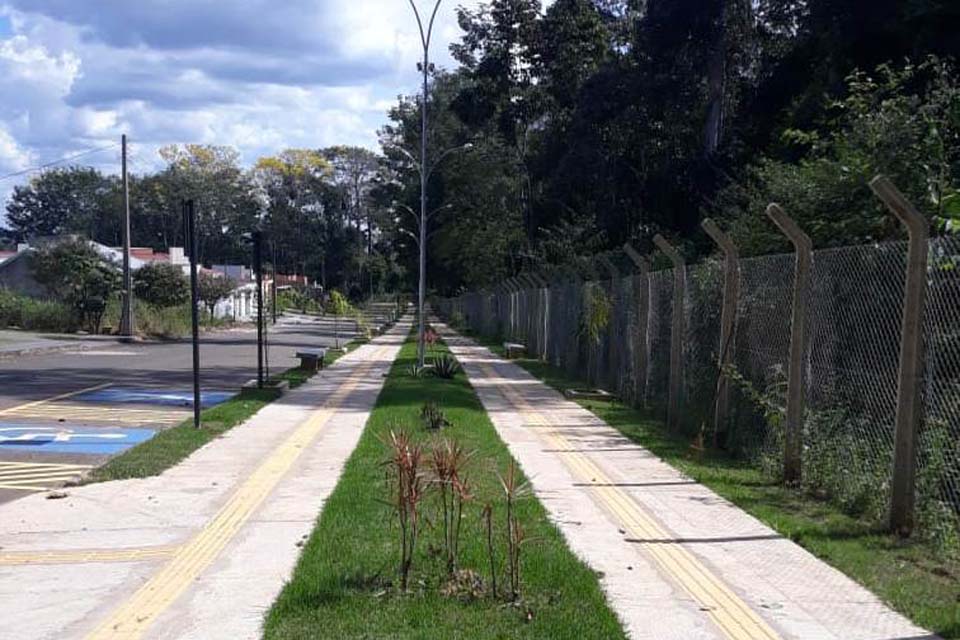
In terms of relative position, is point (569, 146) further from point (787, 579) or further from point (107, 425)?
point (787, 579)

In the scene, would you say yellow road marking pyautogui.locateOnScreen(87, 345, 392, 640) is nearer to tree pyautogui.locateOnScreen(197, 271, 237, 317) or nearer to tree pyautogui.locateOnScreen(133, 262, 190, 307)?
tree pyautogui.locateOnScreen(133, 262, 190, 307)

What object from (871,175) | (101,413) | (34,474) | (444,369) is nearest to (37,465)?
(34,474)

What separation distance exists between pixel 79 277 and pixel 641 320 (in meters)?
39.2

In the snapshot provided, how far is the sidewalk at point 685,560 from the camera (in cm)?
520

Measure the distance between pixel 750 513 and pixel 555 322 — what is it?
18367 mm

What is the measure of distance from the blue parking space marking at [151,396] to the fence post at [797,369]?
441 inches

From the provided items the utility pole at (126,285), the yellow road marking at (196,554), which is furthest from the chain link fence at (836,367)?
the utility pole at (126,285)

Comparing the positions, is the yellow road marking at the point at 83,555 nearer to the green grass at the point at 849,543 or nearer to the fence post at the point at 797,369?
the green grass at the point at 849,543

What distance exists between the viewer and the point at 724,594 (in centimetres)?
572

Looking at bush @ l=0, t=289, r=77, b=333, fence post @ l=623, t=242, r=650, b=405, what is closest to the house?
bush @ l=0, t=289, r=77, b=333

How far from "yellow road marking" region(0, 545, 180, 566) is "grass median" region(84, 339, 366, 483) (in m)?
2.86

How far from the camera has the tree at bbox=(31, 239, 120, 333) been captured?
157ft

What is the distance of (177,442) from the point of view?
474 inches

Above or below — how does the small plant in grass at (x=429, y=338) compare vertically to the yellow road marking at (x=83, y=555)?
above
